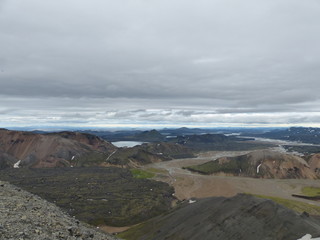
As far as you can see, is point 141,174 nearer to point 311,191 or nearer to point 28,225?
point 311,191

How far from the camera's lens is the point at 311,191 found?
141 metres

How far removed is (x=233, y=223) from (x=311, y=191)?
361 feet

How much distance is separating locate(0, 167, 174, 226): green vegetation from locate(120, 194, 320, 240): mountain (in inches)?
982

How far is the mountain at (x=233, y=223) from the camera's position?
4594cm

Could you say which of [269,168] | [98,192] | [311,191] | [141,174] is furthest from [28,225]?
[269,168]

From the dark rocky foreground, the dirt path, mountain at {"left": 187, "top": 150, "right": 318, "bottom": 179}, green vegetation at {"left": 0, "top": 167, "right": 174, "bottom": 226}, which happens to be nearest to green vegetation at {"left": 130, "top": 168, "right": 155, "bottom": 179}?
the dirt path

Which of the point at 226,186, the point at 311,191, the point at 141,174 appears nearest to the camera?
the point at 311,191

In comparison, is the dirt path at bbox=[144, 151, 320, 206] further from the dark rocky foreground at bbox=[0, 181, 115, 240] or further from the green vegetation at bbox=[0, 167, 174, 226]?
the dark rocky foreground at bbox=[0, 181, 115, 240]

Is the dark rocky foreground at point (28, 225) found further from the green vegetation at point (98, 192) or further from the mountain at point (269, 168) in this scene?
the mountain at point (269, 168)

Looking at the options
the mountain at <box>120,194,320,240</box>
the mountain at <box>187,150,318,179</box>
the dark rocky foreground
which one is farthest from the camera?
the mountain at <box>187,150,318,179</box>

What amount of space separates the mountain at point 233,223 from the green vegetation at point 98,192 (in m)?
24.9

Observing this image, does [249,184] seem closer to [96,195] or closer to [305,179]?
[305,179]

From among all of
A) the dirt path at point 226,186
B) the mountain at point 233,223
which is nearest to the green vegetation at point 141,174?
the dirt path at point 226,186

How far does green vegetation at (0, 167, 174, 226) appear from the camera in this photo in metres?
89.7
